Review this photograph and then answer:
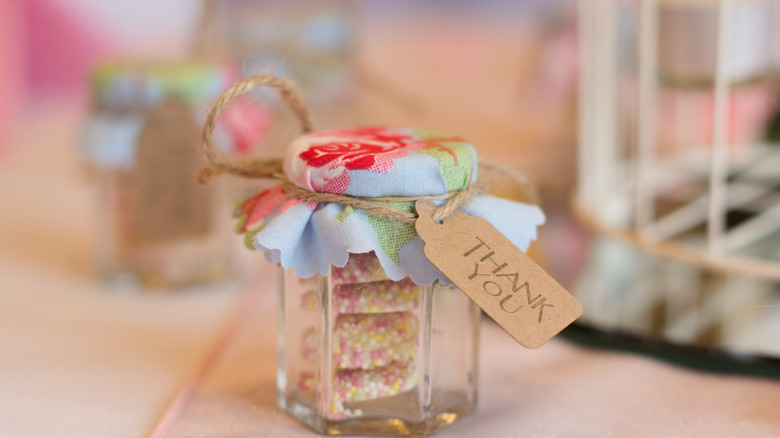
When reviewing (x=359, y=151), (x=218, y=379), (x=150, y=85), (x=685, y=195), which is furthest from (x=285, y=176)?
(x=685, y=195)

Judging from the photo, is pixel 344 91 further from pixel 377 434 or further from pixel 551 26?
pixel 377 434

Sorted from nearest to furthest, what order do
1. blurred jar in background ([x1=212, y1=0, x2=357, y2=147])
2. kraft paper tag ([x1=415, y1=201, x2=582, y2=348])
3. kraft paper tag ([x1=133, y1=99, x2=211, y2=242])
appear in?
kraft paper tag ([x1=415, y1=201, x2=582, y2=348]) < kraft paper tag ([x1=133, y1=99, x2=211, y2=242]) < blurred jar in background ([x1=212, y1=0, x2=357, y2=147])

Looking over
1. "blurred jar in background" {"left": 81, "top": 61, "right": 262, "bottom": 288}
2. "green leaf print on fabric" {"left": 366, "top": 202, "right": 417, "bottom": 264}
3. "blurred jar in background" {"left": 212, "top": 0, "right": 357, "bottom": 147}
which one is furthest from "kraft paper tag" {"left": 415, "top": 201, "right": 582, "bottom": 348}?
"blurred jar in background" {"left": 212, "top": 0, "right": 357, "bottom": 147}

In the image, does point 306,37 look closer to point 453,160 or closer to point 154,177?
point 154,177

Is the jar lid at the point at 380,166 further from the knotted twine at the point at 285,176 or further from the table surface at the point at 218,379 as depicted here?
the table surface at the point at 218,379

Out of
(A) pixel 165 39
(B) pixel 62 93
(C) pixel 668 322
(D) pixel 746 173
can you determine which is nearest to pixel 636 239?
(C) pixel 668 322

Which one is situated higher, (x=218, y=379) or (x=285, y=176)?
(x=285, y=176)

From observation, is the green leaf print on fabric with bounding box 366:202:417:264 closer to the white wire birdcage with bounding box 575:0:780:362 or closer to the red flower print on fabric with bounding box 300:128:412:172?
the red flower print on fabric with bounding box 300:128:412:172
